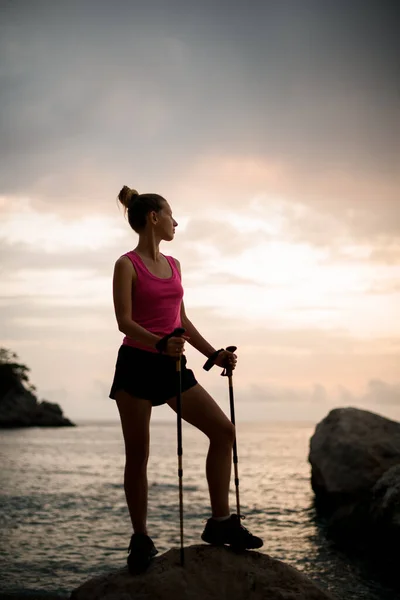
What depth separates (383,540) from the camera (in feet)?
31.1

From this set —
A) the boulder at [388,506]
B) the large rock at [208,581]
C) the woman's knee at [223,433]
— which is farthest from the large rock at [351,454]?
the woman's knee at [223,433]

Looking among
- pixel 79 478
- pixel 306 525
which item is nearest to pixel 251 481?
pixel 79 478

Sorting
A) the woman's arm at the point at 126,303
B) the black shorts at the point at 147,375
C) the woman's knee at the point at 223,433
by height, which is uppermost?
the woman's arm at the point at 126,303

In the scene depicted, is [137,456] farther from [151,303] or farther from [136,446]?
[151,303]

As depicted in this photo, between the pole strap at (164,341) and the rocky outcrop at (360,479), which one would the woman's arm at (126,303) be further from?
the rocky outcrop at (360,479)

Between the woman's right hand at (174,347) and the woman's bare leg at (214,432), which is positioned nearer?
the woman's right hand at (174,347)

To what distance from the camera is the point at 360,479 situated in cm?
1180

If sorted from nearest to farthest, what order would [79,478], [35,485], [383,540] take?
[383,540], [35,485], [79,478]

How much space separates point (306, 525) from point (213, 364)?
9.63 meters

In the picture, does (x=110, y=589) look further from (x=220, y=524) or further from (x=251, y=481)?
(x=251, y=481)

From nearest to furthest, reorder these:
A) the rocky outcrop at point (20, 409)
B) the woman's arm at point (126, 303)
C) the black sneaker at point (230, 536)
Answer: the woman's arm at point (126, 303), the black sneaker at point (230, 536), the rocky outcrop at point (20, 409)

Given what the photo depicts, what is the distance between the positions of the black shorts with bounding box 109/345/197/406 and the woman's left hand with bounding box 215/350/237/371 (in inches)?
20.2

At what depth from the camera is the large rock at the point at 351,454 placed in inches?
468

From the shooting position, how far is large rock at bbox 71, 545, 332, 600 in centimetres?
454
